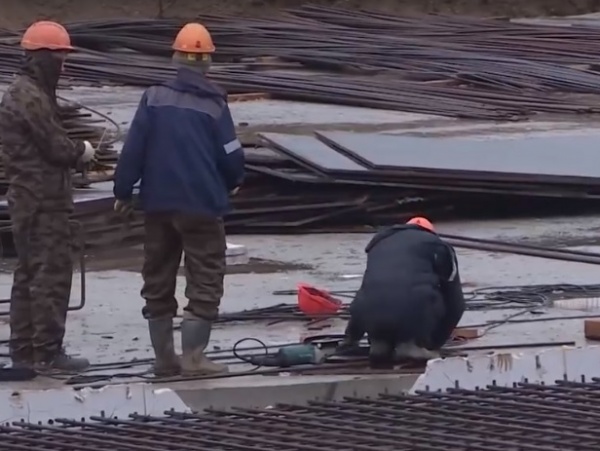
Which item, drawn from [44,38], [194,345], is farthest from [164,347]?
[44,38]

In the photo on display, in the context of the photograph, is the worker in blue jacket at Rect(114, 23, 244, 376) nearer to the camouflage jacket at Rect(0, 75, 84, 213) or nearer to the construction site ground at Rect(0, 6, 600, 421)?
the camouflage jacket at Rect(0, 75, 84, 213)

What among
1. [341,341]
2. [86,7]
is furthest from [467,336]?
[86,7]

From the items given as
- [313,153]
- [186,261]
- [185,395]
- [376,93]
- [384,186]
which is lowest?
[185,395]

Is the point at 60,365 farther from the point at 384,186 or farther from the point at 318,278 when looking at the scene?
the point at 384,186

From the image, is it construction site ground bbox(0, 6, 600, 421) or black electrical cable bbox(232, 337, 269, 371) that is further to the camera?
black electrical cable bbox(232, 337, 269, 371)

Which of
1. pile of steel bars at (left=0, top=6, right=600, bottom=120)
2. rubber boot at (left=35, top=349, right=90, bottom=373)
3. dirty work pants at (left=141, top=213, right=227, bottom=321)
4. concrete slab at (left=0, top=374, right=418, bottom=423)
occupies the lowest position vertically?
concrete slab at (left=0, top=374, right=418, bottom=423)

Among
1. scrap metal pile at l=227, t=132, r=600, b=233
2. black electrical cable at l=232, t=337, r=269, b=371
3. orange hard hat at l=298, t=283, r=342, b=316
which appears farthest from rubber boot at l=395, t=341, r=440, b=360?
scrap metal pile at l=227, t=132, r=600, b=233

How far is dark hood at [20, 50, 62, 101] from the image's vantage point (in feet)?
25.6

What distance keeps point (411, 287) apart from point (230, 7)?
72.9 ft

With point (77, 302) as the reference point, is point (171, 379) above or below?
below

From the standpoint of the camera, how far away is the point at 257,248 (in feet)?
38.6

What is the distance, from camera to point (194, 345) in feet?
Answer: 25.9

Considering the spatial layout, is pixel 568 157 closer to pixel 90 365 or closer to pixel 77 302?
pixel 77 302

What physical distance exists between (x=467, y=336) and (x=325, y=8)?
18.6m
